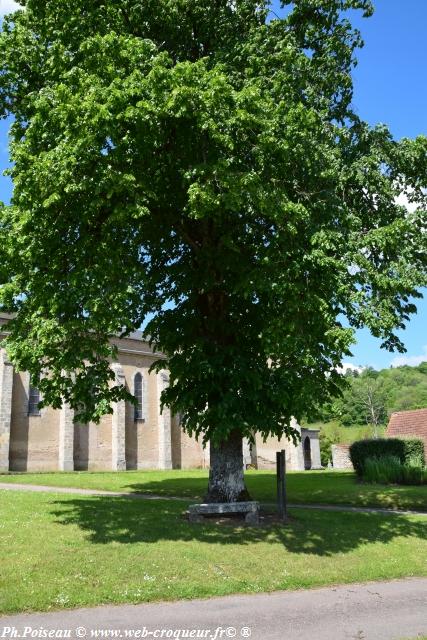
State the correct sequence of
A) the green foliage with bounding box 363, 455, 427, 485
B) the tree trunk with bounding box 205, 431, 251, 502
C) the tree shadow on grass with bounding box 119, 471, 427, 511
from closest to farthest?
the tree trunk with bounding box 205, 431, 251, 502 → the tree shadow on grass with bounding box 119, 471, 427, 511 → the green foliage with bounding box 363, 455, 427, 485

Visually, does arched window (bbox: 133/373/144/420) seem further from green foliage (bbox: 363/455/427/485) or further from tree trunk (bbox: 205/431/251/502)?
tree trunk (bbox: 205/431/251/502)

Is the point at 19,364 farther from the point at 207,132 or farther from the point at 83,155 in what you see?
the point at 207,132

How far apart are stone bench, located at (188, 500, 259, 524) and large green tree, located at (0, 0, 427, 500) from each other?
47 centimetres

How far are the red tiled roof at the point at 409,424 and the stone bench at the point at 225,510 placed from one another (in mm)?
24369

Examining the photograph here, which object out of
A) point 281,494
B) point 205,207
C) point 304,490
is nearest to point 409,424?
point 304,490

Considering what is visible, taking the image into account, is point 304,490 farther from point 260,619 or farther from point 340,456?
point 340,456

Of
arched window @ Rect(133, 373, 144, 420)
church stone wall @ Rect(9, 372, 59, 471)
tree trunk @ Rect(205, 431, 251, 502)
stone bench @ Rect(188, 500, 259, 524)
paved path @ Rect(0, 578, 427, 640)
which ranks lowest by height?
paved path @ Rect(0, 578, 427, 640)

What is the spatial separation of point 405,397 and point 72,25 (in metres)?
89.3

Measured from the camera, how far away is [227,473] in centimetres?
1308

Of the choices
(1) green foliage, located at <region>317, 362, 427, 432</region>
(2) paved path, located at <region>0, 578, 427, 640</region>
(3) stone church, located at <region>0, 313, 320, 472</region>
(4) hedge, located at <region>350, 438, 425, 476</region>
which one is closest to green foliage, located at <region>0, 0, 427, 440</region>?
(2) paved path, located at <region>0, 578, 427, 640</region>

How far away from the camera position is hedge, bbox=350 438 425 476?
25219 millimetres

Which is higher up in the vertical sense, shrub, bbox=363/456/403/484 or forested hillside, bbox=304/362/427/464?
forested hillside, bbox=304/362/427/464

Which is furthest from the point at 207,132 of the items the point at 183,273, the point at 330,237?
the point at 183,273

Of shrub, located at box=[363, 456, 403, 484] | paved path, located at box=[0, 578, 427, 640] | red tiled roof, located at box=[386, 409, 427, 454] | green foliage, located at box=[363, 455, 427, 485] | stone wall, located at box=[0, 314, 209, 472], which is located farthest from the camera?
red tiled roof, located at box=[386, 409, 427, 454]
